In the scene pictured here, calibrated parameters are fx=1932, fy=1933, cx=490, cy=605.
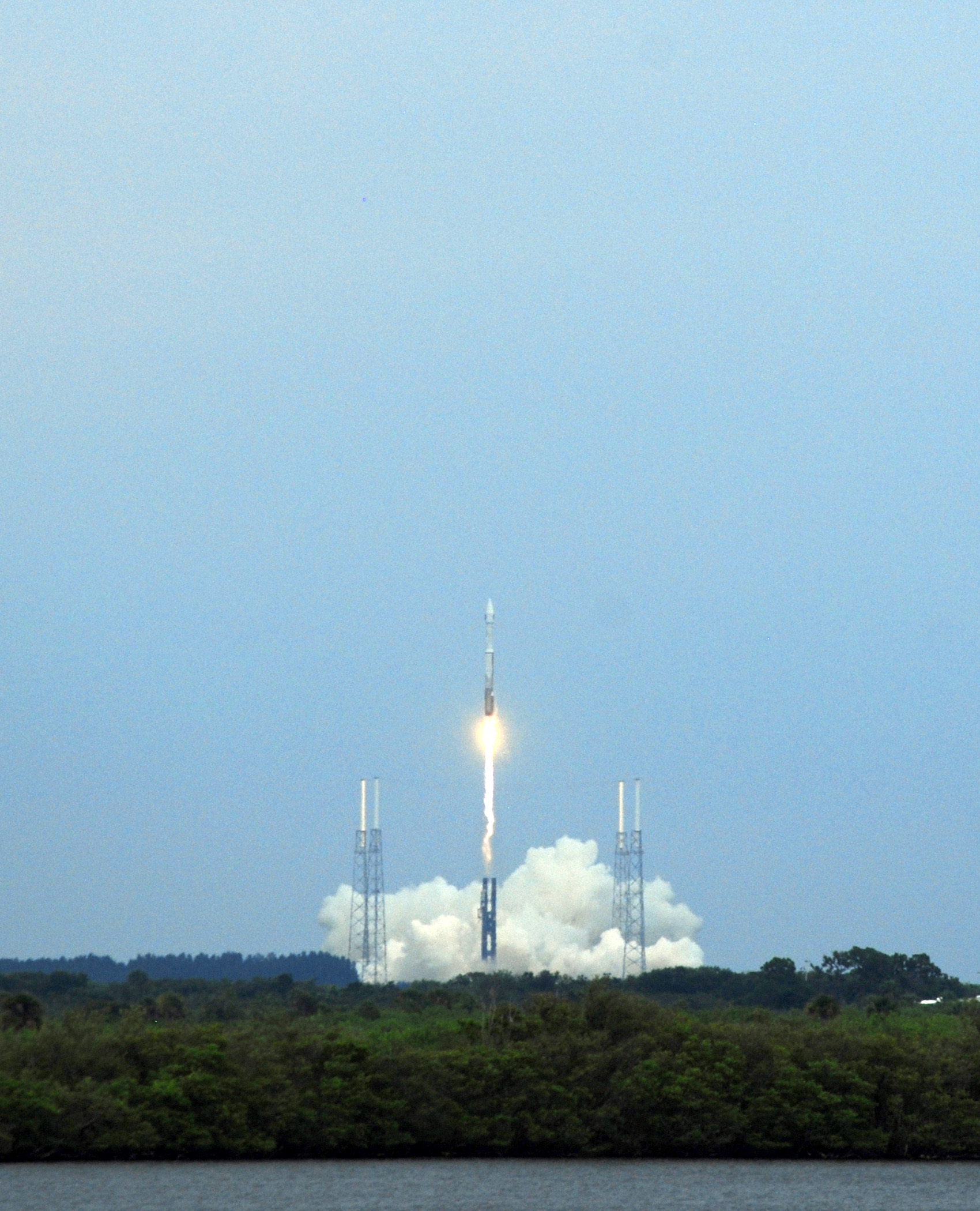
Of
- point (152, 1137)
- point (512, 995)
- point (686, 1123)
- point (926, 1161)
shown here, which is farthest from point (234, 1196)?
point (512, 995)

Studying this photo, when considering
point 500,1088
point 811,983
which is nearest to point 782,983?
point 811,983

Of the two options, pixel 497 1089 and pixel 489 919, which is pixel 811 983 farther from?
pixel 497 1089

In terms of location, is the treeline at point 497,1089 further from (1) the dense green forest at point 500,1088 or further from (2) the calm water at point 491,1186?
(2) the calm water at point 491,1186

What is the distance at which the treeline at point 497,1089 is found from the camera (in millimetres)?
45250

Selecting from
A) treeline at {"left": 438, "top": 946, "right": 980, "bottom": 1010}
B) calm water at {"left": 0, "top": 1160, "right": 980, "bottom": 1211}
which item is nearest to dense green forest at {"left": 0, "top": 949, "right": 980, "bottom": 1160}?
calm water at {"left": 0, "top": 1160, "right": 980, "bottom": 1211}

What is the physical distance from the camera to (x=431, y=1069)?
152 ft

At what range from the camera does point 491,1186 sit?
41.8m

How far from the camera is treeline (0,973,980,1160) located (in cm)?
4525

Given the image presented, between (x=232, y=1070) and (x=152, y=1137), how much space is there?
2377 mm

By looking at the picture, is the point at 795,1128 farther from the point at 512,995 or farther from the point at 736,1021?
the point at 512,995

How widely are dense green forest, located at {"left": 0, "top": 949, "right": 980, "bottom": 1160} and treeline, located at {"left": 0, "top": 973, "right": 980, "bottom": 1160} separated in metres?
0.04

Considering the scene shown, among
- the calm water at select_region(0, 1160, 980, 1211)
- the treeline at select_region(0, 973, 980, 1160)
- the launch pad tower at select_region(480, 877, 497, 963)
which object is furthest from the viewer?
the launch pad tower at select_region(480, 877, 497, 963)

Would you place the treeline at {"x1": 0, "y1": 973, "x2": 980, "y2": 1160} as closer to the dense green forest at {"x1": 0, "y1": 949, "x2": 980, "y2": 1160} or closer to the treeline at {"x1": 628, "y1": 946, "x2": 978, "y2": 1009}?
the dense green forest at {"x1": 0, "y1": 949, "x2": 980, "y2": 1160}

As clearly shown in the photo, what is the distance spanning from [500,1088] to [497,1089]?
9 centimetres
